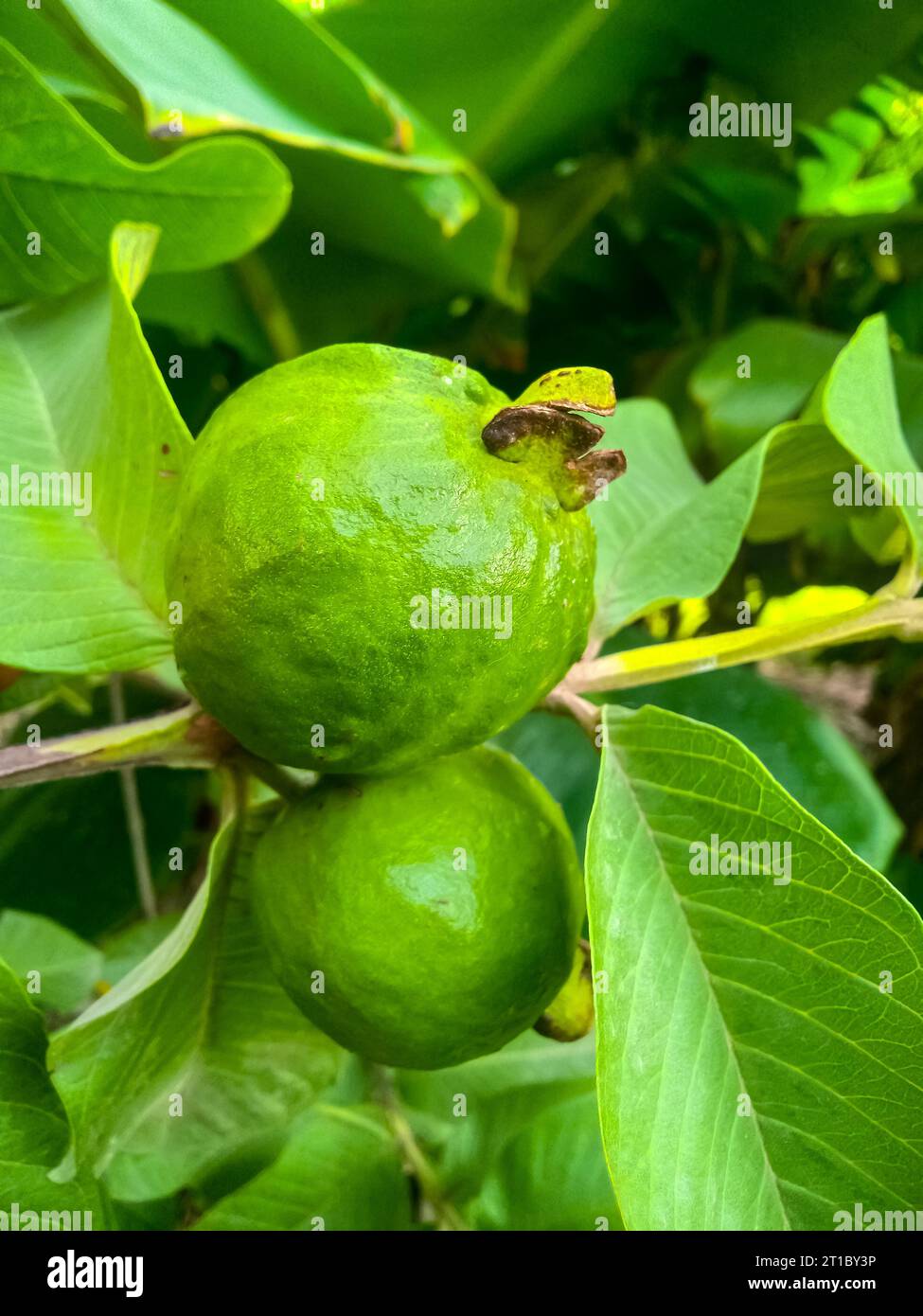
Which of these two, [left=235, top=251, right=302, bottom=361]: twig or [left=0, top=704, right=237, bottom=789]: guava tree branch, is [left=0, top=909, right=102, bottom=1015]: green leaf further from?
[left=235, top=251, right=302, bottom=361]: twig

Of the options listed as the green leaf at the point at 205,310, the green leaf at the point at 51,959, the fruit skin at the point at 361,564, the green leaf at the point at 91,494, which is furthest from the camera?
the green leaf at the point at 205,310

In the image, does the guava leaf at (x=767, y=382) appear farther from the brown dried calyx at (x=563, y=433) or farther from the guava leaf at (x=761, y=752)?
the brown dried calyx at (x=563, y=433)

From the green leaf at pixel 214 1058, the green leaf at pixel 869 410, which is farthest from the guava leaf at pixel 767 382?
the green leaf at pixel 214 1058

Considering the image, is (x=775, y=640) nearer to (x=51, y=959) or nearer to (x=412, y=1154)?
(x=412, y=1154)

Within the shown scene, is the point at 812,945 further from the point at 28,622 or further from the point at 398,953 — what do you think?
the point at 28,622

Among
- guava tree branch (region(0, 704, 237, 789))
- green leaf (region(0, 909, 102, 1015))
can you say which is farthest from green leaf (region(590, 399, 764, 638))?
green leaf (region(0, 909, 102, 1015))

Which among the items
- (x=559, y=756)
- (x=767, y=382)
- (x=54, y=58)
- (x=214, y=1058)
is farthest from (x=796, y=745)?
(x=54, y=58)
